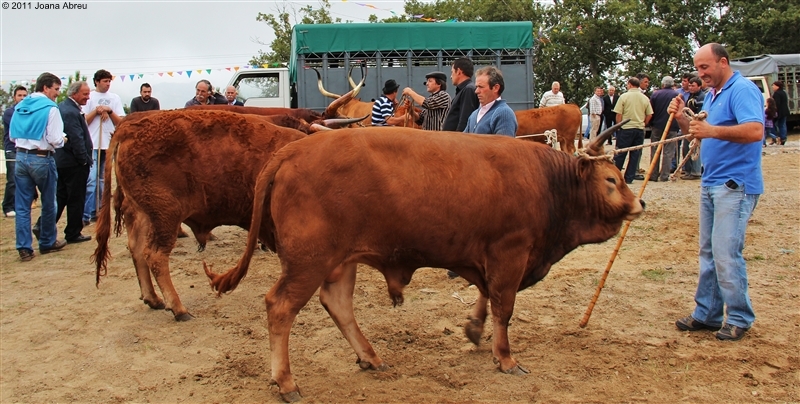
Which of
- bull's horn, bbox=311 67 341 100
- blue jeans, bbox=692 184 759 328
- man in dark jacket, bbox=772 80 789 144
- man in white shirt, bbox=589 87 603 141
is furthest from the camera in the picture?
man in dark jacket, bbox=772 80 789 144

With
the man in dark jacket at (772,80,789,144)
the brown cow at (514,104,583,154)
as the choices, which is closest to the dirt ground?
the brown cow at (514,104,583,154)

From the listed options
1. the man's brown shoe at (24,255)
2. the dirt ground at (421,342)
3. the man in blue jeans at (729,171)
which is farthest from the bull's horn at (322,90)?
the man in blue jeans at (729,171)

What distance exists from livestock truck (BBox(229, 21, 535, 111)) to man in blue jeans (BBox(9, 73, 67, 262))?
226 inches

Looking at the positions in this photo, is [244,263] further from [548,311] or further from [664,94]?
[664,94]

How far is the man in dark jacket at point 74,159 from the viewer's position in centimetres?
825

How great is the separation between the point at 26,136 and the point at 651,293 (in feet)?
23.5

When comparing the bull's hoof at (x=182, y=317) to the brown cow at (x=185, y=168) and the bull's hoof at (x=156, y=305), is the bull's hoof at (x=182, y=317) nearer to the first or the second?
the brown cow at (x=185, y=168)

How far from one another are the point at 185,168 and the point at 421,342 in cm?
245

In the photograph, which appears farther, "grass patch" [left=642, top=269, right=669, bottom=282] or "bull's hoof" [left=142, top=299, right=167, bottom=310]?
"grass patch" [left=642, top=269, right=669, bottom=282]

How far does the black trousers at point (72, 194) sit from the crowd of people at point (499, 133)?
13mm

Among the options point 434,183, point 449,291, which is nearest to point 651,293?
point 449,291

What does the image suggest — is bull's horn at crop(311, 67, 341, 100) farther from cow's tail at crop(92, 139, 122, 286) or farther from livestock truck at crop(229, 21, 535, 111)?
cow's tail at crop(92, 139, 122, 286)

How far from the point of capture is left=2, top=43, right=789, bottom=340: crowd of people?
448 centimetres

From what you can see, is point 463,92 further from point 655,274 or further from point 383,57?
point 383,57
